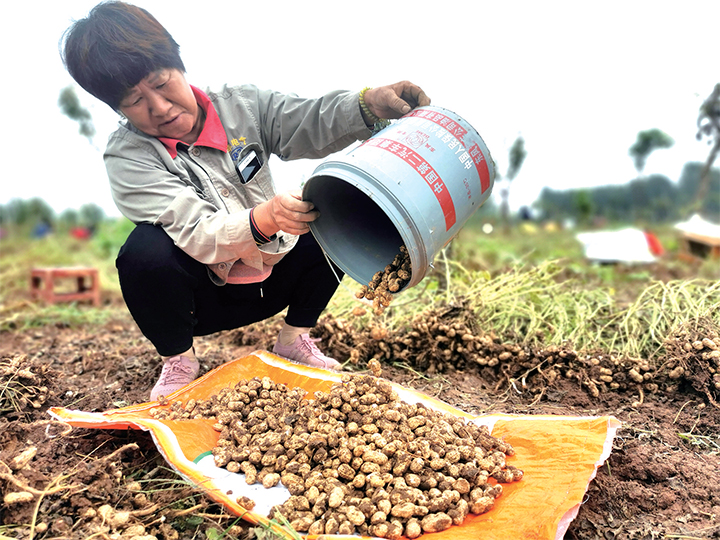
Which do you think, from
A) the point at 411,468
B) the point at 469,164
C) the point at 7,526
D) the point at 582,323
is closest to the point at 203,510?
the point at 7,526

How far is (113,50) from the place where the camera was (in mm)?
1647

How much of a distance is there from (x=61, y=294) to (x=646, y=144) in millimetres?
19207

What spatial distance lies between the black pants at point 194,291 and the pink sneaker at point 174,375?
4 centimetres

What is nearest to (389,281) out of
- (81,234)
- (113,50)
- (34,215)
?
(113,50)

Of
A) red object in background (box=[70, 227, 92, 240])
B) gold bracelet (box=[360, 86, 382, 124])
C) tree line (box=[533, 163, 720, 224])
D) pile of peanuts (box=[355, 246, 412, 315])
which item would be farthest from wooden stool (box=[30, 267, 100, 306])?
tree line (box=[533, 163, 720, 224])

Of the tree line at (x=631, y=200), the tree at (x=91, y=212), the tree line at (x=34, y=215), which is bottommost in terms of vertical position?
the tree at (x=91, y=212)

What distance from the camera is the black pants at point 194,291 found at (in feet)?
5.90

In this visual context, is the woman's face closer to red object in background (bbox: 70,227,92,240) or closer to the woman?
the woman

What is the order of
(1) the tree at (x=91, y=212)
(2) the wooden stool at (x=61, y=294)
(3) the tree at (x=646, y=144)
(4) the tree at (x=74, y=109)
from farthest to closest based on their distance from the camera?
(1) the tree at (x=91, y=212)
(3) the tree at (x=646, y=144)
(4) the tree at (x=74, y=109)
(2) the wooden stool at (x=61, y=294)

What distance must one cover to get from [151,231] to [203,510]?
94cm

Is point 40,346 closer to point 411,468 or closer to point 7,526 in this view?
point 7,526

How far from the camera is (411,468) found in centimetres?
141

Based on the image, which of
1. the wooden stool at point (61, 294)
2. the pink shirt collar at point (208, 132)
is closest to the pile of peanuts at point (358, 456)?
the pink shirt collar at point (208, 132)

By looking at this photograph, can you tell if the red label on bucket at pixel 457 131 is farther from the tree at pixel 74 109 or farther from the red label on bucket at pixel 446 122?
the tree at pixel 74 109
